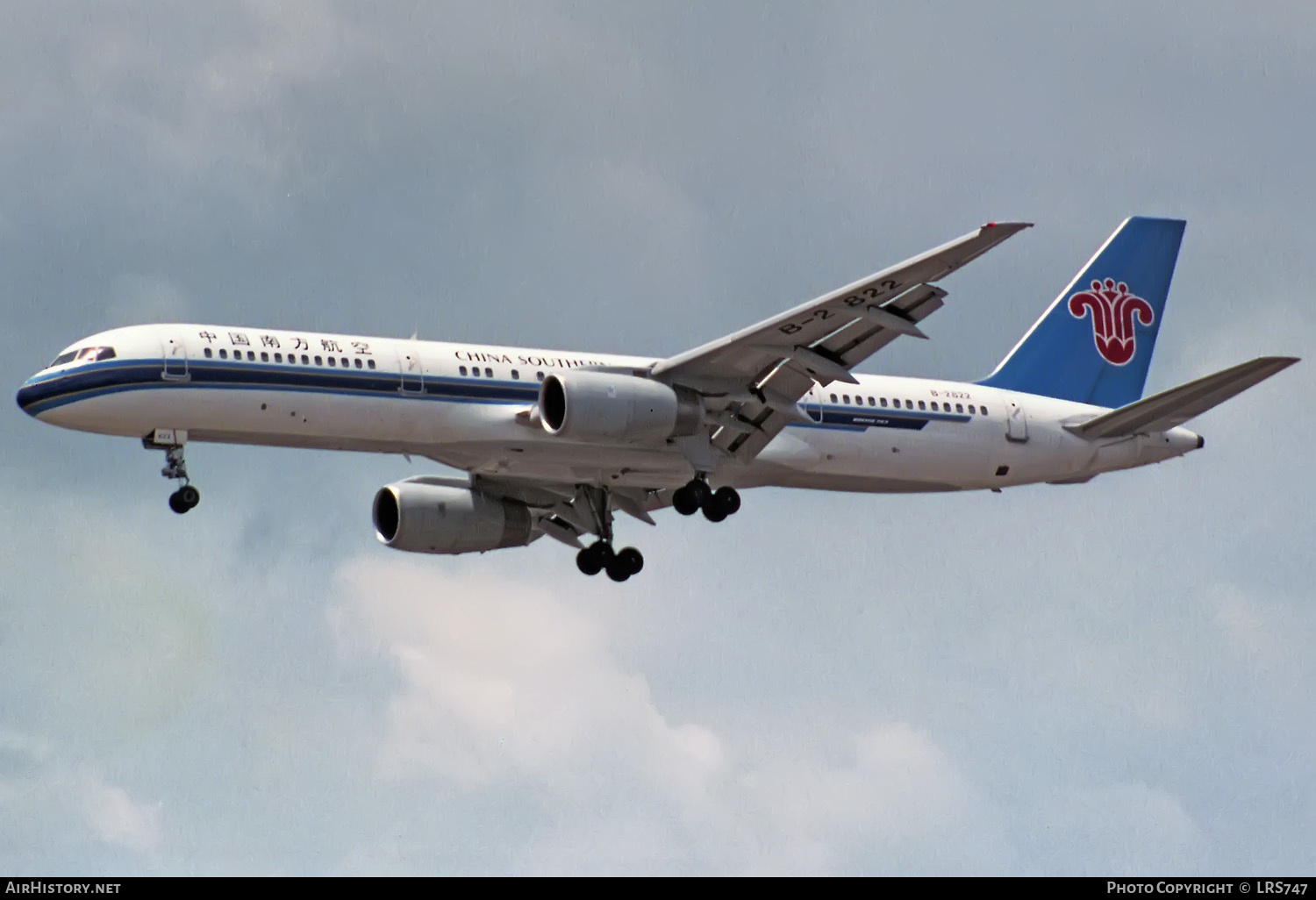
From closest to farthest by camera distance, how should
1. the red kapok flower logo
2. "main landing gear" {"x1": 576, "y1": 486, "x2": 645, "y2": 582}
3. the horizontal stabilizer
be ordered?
the horizontal stabilizer
"main landing gear" {"x1": 576, "y1": 486, "x2": 645, "y2": 582}
the red kapok flower logo

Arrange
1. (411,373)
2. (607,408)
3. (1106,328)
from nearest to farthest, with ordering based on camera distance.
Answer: (607,408), (411,373), (1106,328)

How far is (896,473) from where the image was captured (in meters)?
52.1

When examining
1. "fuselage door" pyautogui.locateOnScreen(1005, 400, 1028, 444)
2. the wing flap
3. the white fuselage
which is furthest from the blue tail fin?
the wing flap

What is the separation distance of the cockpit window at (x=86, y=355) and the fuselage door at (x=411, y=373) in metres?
6.11

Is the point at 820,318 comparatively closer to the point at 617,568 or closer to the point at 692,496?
the point at 692,496

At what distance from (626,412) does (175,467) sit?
976 centimetres

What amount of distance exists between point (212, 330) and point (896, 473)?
1658 centimetres

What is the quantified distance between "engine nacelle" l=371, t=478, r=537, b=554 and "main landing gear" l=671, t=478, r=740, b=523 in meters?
5.39

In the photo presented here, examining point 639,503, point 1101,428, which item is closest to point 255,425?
point 639,503

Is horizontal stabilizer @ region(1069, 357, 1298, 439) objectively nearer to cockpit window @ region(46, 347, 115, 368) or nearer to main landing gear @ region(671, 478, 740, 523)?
main landing gear @ region(671, 478, 740, 523)

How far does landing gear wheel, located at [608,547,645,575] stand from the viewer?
53594 mm

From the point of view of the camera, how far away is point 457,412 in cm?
4731

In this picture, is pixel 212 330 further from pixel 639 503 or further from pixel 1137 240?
pixel 1137 240

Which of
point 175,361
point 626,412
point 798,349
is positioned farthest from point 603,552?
point 175,361
